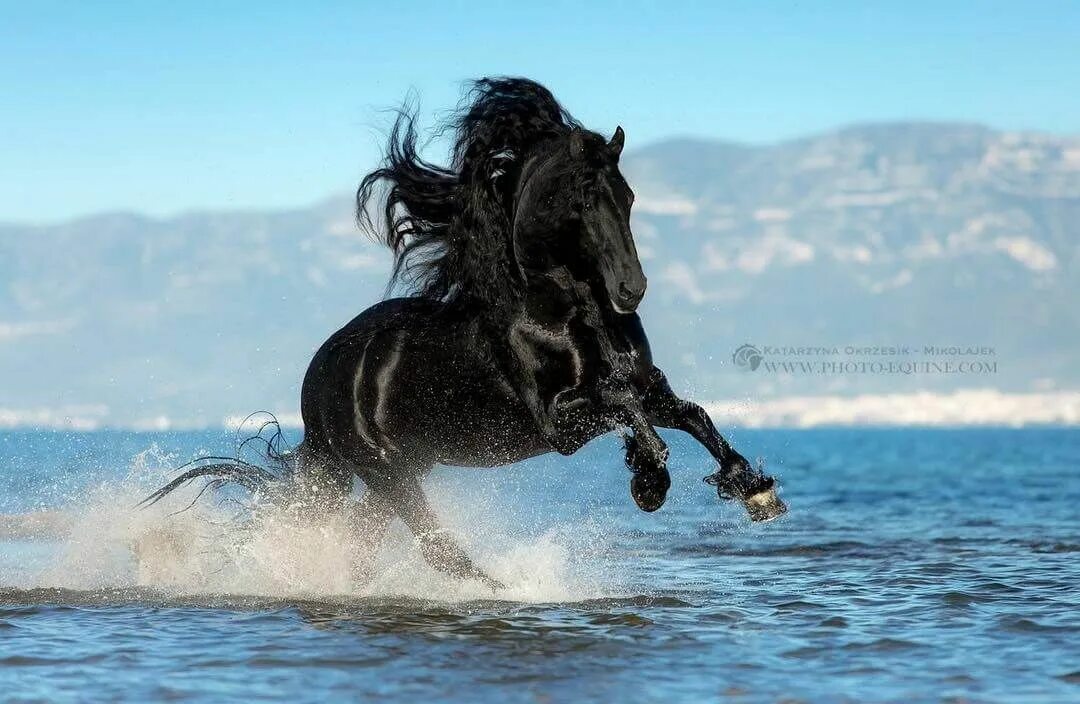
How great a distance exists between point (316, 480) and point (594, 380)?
8.23 feet

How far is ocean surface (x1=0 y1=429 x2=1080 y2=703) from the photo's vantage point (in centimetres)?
630

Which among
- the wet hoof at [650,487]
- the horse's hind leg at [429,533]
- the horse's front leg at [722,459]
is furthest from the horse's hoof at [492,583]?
the horse's front leg at [722,459]

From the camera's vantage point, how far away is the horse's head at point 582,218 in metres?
6.92

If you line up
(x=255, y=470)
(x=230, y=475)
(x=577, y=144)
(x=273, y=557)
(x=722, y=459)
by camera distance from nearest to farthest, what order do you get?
(x=577, y=144) < (x=722, y=459) < (x=273, y=557) < (x=255, y=470) < (x=230, y=475)

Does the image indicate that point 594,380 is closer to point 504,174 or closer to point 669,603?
point 504,174

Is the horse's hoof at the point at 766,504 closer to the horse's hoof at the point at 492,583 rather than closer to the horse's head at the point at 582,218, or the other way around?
the horse's head at the point at 582,218

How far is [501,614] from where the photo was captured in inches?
319

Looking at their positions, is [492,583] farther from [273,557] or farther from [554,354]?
[554,354]

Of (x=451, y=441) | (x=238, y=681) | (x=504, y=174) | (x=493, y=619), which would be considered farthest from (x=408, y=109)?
(x=238, y=681)

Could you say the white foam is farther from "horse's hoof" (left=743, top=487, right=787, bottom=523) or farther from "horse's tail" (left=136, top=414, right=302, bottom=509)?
"horse's hoof" (left=743, top=487, right=787, bottom=523)

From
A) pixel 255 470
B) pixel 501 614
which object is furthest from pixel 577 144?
pixel 255 470

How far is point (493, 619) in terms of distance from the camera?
7.92 m

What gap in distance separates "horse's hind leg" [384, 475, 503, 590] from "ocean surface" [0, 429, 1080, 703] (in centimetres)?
22

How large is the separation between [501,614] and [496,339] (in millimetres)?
1632
